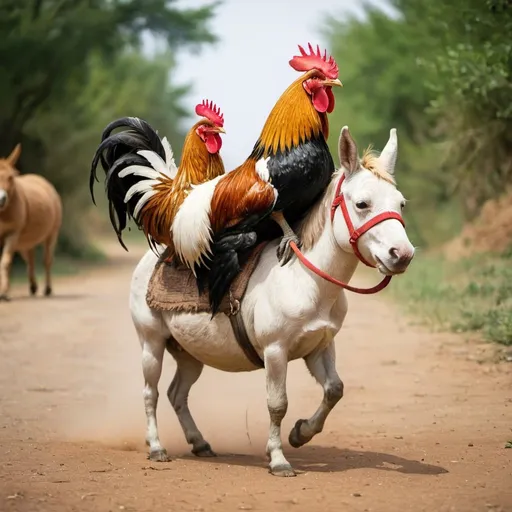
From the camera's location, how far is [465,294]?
48.0 feet

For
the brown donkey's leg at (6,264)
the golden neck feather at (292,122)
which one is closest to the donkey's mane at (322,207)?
the golden neck feather at (292,122)

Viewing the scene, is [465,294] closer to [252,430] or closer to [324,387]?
[252,430]

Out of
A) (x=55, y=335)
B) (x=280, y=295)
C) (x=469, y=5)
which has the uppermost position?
(x=469, y=5)

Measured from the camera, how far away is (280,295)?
6094 mm

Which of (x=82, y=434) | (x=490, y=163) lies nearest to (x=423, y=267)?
(x=490, y=163)

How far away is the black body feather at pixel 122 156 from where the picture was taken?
22.9 ft

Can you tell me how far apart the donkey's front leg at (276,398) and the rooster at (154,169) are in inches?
45.0

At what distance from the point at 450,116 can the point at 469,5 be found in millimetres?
6288

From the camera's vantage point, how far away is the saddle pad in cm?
637

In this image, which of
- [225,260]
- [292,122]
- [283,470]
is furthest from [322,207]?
[283,470]

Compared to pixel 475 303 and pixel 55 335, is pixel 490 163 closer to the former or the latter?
pixel 475 303

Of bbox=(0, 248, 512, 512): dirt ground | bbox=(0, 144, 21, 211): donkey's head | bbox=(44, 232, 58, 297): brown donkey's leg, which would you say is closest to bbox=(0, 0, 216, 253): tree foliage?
bbox=(44, 232, 58, 297): brown donkey's leg

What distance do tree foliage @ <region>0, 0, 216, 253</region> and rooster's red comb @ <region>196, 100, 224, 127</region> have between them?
1598cm

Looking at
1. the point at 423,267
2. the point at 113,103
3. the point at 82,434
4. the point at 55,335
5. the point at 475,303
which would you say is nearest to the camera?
the point at 82,434
